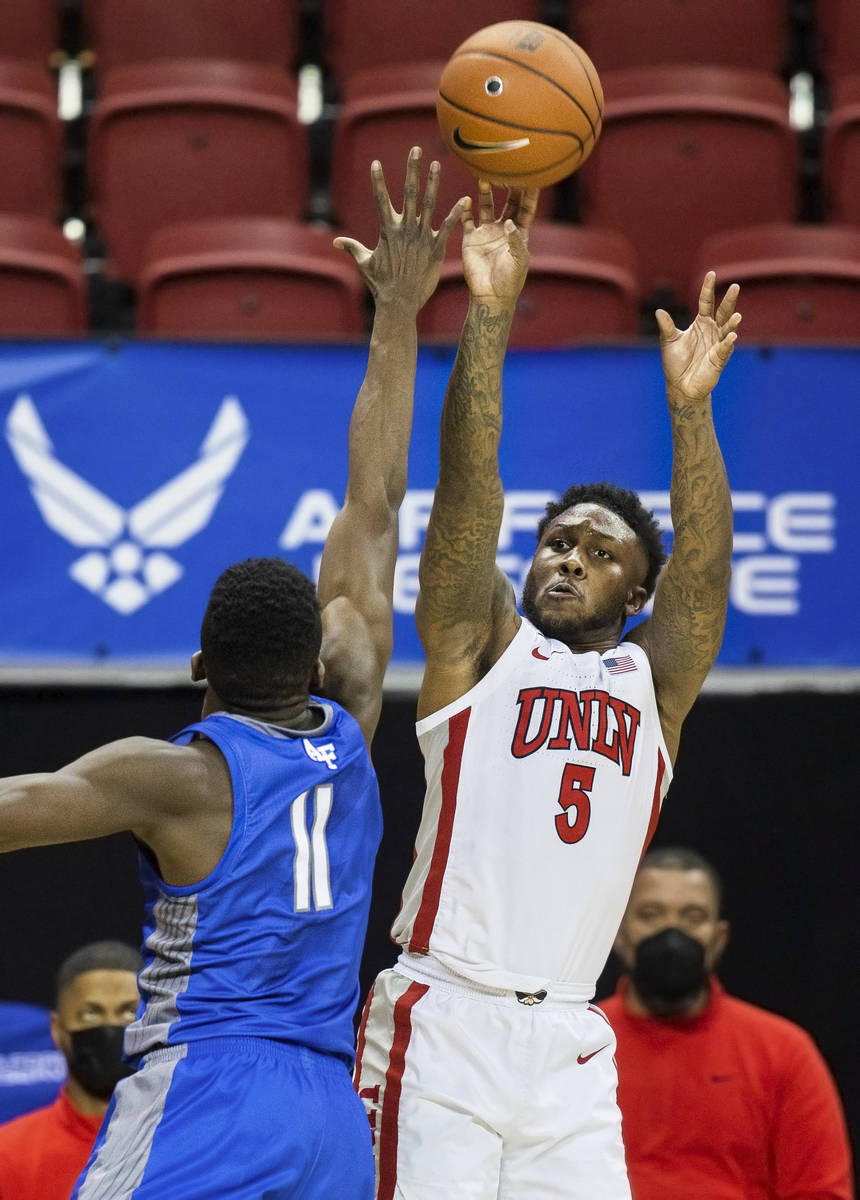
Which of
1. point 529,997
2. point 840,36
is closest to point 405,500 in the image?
point 529,997

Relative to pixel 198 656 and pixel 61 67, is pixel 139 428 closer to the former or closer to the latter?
pixel 198 656

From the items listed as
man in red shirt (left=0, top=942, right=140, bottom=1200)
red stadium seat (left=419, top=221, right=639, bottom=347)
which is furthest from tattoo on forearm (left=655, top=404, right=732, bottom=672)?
red stadium seat (left=419, top=221, right=639, bottom=347)

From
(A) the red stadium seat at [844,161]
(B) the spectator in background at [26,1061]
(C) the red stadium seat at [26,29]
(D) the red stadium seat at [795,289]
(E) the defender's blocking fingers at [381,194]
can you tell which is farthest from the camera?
(C) the red stadium seat at [26,29]

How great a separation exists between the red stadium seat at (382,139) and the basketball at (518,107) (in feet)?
9.01

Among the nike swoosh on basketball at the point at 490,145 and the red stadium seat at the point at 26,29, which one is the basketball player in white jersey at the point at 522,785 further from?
the red stadium seat at the point at 26,29

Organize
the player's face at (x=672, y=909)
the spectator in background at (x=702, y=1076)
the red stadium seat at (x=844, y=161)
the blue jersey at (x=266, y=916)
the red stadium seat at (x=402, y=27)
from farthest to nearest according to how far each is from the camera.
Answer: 1. the red stadium seat at (x=402, y=27)
2. the red stadium seat at (x=844, y=161)
3. the player's face at (x=672, y=909)
4. the spectator in background at (x=702, y=1076)
5. the blue jersey at (x=266, y=916)

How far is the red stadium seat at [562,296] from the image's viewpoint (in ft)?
20.4

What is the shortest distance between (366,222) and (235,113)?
26.1 inches

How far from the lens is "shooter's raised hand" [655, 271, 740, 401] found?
4.00 meters

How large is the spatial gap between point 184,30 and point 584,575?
4594mm

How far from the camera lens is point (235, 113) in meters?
7.11

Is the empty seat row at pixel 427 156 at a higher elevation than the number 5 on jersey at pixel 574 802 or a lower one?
higher

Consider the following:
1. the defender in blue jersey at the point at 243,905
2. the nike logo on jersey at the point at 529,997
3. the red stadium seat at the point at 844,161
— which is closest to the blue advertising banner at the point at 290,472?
the red stadium seat at the point at 844,161

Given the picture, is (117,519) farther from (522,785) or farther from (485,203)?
(522,785)
